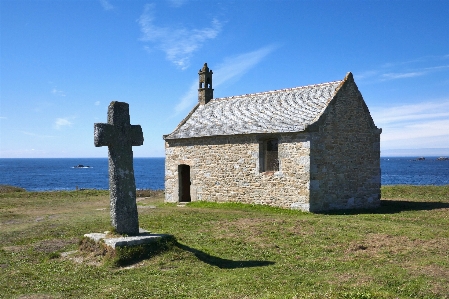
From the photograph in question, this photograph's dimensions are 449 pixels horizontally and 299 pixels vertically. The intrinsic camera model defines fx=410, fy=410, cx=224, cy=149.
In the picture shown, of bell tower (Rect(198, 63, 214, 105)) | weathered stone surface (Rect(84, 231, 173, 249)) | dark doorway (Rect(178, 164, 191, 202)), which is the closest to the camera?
weathered stone surface (Rect(84, 231, 173, 249))

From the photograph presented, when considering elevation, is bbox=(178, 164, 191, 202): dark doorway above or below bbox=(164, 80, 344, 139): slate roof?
below

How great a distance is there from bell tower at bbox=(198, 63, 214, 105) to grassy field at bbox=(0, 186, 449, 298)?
11812 mm

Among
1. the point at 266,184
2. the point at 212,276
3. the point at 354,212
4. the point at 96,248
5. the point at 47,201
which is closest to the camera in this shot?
the point at 212,276

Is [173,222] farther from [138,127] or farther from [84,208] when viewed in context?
[84,208]

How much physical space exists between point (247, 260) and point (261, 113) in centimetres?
1290

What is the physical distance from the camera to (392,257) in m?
9.60

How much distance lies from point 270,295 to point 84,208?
1742cm

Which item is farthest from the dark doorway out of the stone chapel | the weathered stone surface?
the weathered stone surface

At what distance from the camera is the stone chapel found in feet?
60.8

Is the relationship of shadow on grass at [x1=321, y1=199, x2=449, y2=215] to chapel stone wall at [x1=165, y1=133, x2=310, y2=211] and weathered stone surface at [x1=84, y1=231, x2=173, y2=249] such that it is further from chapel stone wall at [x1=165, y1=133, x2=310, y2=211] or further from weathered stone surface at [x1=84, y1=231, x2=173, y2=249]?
weathered stone surface at [x1=84, y1=231, x2=173, y2=249]

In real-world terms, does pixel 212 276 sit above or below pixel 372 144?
below

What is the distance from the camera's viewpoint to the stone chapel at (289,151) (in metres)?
18.5

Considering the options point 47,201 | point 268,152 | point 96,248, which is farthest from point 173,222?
point 47,201

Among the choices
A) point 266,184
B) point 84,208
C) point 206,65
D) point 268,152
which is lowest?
point 84,208
